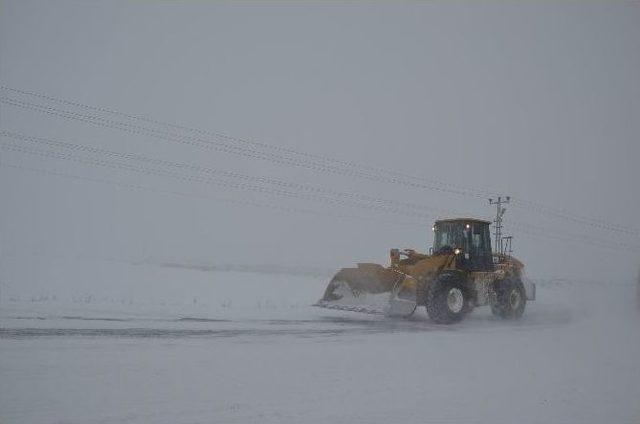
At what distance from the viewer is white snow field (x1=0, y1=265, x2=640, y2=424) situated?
4.47m

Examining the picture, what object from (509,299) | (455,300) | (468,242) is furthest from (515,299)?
(455,300)

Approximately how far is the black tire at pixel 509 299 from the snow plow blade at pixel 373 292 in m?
3.37

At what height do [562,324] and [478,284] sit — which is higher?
[478,284]

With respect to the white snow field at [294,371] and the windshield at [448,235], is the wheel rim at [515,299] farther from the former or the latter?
the white snow field at [294,371]

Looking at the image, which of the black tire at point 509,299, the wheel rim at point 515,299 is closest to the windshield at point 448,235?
the black tire at point 509,299

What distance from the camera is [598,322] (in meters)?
12.6

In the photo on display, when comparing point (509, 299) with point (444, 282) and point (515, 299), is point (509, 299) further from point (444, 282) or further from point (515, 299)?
point (444, 282)

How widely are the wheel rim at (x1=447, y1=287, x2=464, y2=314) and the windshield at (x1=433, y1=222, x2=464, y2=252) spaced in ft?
4.71

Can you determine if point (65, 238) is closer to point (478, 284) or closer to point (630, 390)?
point (478, 284)

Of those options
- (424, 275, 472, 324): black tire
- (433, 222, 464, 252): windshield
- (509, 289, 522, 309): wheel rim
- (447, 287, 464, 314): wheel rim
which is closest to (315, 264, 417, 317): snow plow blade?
(424, 275, 472, 324): black tire

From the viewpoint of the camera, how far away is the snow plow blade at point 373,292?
11.4 m

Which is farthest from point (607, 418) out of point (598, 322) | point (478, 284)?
point (598, 322)

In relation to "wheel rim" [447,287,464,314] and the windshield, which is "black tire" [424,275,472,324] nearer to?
"wheel rim" [447,287,464,314]

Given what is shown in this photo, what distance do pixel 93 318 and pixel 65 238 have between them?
44595mm
